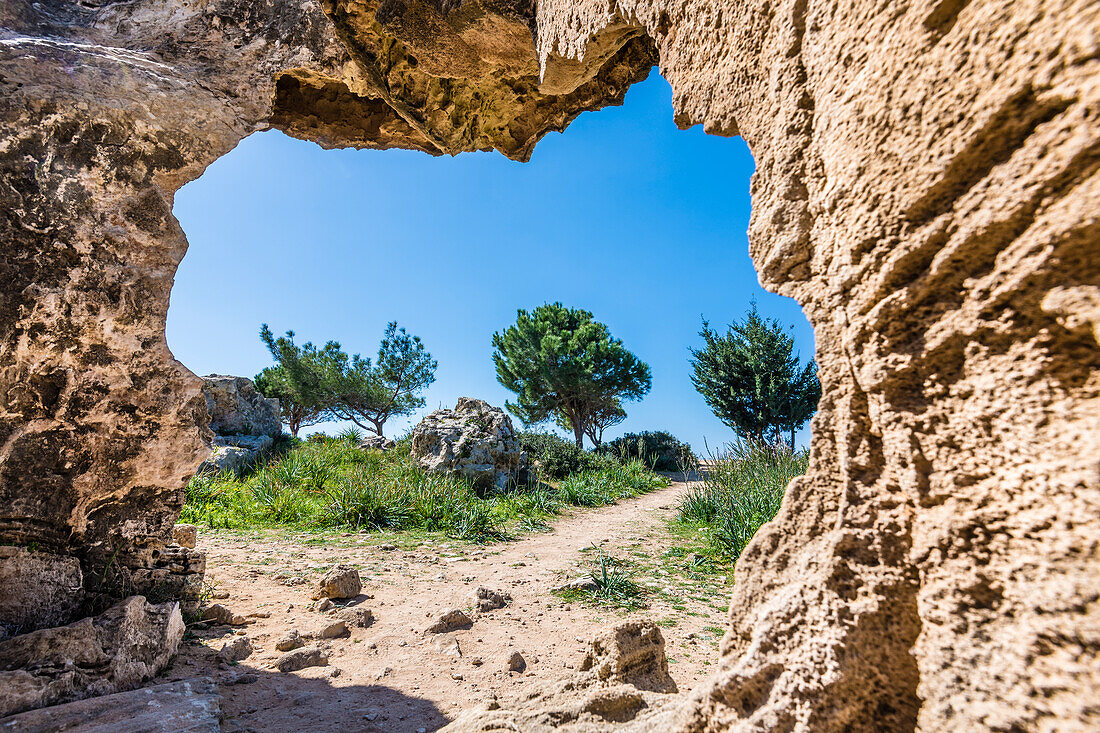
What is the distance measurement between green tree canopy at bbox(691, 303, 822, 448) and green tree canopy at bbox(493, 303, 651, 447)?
572 centimetres

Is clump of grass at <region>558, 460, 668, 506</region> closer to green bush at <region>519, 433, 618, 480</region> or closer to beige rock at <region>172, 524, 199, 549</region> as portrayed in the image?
green bush at <region>519, 433, 618, 480</region>

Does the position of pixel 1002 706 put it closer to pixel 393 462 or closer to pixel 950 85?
pixel 950 85

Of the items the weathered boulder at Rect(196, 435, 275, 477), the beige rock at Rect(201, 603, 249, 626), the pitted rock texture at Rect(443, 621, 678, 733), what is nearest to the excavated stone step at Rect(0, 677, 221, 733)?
the pitted rock texture at Rect(443, 621, 678, 733)

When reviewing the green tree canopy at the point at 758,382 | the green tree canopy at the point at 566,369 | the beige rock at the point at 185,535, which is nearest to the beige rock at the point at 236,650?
the beige rock at the point at 185,535

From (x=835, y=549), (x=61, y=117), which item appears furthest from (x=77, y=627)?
(x=835, y=549)

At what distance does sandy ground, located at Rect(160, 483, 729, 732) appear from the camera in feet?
7.18

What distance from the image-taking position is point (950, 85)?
0.75m

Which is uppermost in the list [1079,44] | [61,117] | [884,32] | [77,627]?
[61,117]

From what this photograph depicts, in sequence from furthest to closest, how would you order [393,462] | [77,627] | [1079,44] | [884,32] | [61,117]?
[393,462] → [61,117] → [77,627] → [884,32] → [1079,44]

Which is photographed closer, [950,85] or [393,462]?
[950,85]

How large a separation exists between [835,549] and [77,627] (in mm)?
2723

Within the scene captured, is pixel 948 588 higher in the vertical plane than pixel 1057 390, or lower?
lower

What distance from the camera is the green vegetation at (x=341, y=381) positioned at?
61.5 feet

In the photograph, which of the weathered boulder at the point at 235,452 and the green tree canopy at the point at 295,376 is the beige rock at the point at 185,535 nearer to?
the weathered boulder at the point at 235,452
